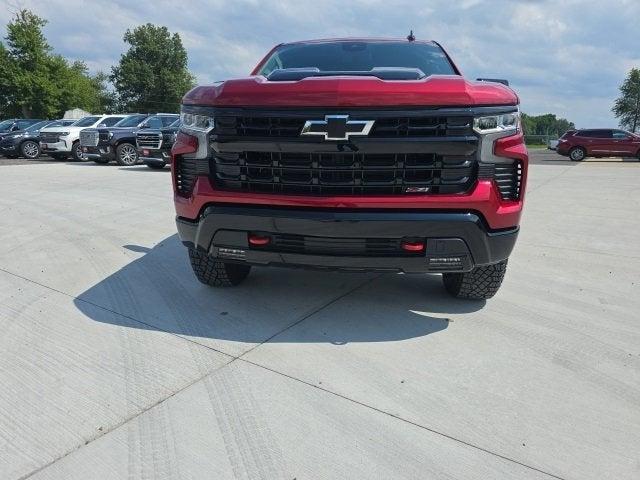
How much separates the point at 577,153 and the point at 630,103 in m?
50.4

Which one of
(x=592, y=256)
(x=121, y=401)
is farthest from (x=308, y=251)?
(x=592, y=256)

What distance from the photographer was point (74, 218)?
20.4 feet

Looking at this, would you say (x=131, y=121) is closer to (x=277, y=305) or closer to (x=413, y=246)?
(x=277, y=305)

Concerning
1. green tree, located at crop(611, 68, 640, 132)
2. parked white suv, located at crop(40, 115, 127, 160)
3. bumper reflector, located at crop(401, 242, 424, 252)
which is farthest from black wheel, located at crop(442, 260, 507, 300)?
green tree, located at crop(611, 68, 640, 132)

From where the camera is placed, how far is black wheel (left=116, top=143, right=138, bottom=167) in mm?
14836

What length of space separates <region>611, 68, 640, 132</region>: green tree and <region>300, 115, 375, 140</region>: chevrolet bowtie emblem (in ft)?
236

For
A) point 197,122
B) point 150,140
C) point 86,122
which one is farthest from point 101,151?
point 197,122

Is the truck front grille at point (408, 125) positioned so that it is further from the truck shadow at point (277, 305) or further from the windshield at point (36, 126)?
the windshield at point (36, 126)

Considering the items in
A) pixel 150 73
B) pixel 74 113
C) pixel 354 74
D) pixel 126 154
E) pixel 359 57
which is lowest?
pixel 126 154

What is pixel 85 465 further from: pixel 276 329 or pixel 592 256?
pixel 592 256

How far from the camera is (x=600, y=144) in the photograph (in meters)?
22.0

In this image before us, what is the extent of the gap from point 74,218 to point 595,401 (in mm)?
6110

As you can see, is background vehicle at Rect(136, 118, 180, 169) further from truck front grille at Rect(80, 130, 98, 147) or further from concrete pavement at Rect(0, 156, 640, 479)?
concrete pavement at Rect(0, 156, 640, 479)

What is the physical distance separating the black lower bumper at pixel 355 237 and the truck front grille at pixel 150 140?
10.8 metres
